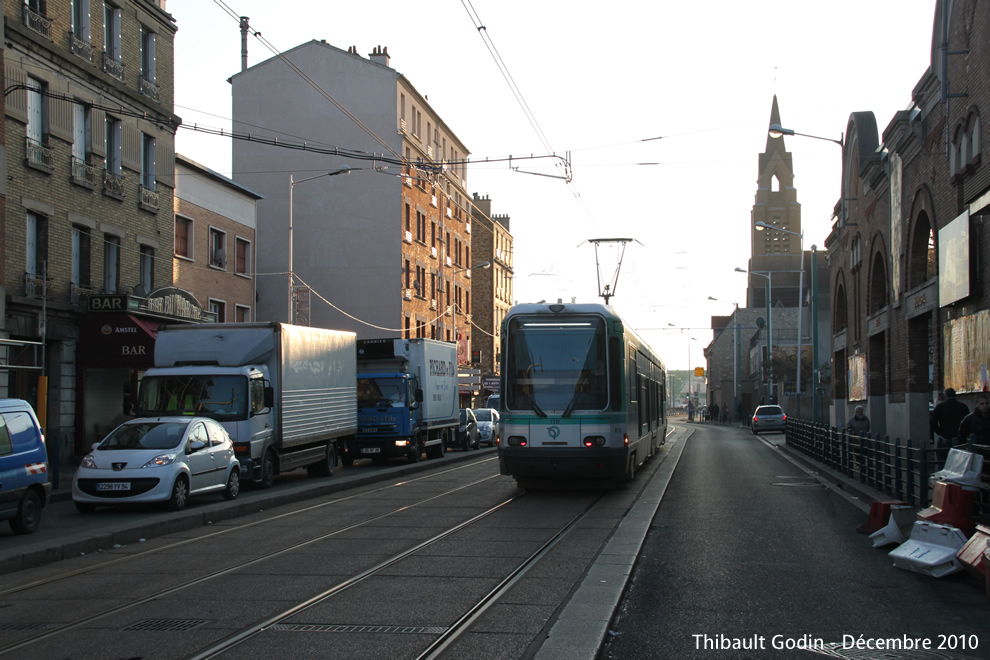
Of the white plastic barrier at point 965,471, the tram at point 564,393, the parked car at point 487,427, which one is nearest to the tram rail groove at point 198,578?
the tram at point 564,393

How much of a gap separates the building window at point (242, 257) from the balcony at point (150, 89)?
7299 millimetres

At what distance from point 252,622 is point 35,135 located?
787 inches

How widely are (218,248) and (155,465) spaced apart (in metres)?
20.8

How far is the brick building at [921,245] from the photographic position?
719 inches

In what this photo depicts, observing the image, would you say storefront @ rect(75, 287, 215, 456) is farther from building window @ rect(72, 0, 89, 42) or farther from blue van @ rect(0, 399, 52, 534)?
blue van @ rect(0, 399, 52, 534)

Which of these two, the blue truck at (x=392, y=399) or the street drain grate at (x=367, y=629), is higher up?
the blue truck at (x=392, y=399)

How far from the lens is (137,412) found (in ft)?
59.9

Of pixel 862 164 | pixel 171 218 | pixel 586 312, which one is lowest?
pixel 586 312

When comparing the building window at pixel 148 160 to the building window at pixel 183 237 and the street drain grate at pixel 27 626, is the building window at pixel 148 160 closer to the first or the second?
the building window at pixel 183 237

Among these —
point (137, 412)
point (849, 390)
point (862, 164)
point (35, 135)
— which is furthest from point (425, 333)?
point (137, 412)

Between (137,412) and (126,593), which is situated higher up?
(137,412)

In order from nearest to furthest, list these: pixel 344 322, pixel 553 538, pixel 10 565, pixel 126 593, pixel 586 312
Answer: pixel 126 593 → pixel 10 565 → pixel 553 538 → pixel 586 312 → pixel 344 322

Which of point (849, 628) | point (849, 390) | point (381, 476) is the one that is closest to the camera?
point (849, 628)

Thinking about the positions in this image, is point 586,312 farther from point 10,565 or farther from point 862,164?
point 862,164
